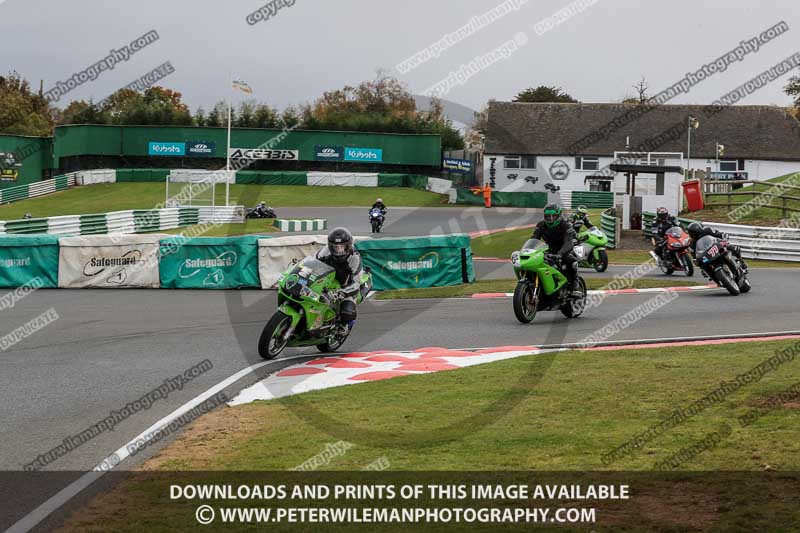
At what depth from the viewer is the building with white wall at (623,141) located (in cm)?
7238

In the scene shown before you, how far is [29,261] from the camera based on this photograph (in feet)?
74.8

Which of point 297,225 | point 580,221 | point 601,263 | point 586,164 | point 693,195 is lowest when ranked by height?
point 601,263

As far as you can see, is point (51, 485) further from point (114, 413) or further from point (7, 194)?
point (7, 194)

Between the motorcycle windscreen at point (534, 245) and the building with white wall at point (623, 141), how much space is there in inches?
2161

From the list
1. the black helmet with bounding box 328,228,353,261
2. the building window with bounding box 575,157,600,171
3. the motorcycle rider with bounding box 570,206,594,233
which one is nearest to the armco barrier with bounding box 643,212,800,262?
the motorcycle rider with bounding box 570,206,594,233

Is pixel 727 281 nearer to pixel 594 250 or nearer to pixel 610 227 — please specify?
pixel 594 250

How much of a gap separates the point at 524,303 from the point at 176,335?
5.54 metres

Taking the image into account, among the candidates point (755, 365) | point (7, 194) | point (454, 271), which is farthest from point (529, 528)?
point (7, 194)

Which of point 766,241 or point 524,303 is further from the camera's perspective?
point 766,241

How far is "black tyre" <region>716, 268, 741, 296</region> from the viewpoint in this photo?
64.2ft

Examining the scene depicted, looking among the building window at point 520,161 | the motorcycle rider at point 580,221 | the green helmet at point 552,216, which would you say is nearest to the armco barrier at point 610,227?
the motorcycle rider at point 580,221

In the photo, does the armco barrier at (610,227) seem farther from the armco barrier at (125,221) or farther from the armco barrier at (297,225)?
the armco barrier at (125,221)

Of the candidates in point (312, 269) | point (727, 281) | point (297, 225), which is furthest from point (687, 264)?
point (297, 225)

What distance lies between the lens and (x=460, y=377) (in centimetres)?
1109
